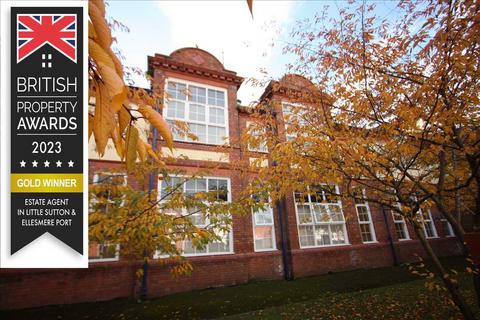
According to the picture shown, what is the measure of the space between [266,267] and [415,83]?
301 inches

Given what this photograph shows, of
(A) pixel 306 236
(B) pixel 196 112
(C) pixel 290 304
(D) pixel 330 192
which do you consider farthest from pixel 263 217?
(D) pixel 330 192

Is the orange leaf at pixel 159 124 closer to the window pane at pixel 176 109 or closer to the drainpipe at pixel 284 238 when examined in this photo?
the drainpipe at pixel 284 238

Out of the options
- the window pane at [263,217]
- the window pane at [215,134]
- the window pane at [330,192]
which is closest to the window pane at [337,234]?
the window pane at [263,217]

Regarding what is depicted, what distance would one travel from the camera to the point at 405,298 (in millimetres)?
5973

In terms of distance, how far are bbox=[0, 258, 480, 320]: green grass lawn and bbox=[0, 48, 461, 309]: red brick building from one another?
1.54 ft

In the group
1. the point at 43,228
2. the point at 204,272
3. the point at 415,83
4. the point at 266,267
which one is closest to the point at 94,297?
the point at 204,272

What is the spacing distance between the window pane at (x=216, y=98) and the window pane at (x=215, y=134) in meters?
1.16

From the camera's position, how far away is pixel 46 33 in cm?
66

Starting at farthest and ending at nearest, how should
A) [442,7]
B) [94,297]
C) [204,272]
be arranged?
[204,272]
[94,297]
[442,7]

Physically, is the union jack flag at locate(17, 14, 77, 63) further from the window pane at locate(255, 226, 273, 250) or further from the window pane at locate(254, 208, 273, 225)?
the window pane at locate(255, 226, 273, 250)

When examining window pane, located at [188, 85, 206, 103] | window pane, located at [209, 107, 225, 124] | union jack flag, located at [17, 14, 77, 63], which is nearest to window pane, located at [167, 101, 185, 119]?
window pane, located at [188, 85, 206, 103]

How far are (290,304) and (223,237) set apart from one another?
11.3ft

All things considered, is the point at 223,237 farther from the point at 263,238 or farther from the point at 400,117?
the point at 400,117

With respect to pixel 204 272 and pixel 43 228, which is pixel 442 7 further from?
pixel 204 272
